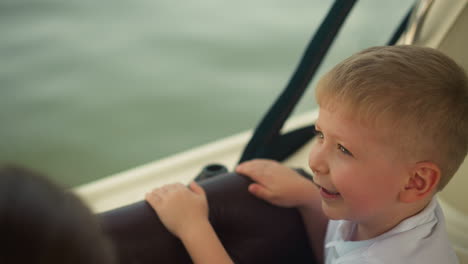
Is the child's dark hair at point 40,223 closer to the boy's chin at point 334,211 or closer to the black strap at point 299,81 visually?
the boy's chin at point 334,211

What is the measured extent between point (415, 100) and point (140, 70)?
1872 millimetres

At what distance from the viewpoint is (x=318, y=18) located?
2850 mm

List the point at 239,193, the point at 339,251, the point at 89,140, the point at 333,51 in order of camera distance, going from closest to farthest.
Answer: the point at 339,251 → the point at 239,193 → the point at 89,140 → the point at 333,51

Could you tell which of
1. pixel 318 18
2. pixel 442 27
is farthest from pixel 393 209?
Answer: pixel 318 18

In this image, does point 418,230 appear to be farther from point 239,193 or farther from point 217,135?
point 217,135

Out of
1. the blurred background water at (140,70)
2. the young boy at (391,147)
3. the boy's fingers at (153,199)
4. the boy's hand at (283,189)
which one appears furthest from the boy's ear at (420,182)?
the blurred background water at (140,70)

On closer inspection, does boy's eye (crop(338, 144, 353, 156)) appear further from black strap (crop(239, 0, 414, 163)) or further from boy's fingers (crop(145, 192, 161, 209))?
black strap (crop(239, 0, 414, 163))

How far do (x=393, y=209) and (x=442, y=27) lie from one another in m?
0.55

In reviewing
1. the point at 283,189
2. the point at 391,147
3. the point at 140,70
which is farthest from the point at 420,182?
the point at 140,70

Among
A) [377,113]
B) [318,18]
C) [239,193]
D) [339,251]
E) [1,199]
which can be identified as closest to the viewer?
[1,199]

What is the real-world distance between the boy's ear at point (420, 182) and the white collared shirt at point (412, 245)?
0.04 metres

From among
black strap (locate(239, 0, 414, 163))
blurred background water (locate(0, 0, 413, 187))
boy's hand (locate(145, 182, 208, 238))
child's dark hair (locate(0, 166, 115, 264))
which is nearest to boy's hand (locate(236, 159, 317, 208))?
boy's hand (locate(145, 182, 208, 238))

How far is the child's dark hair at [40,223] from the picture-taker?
12.7 inches

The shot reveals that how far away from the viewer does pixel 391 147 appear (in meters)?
0.67
